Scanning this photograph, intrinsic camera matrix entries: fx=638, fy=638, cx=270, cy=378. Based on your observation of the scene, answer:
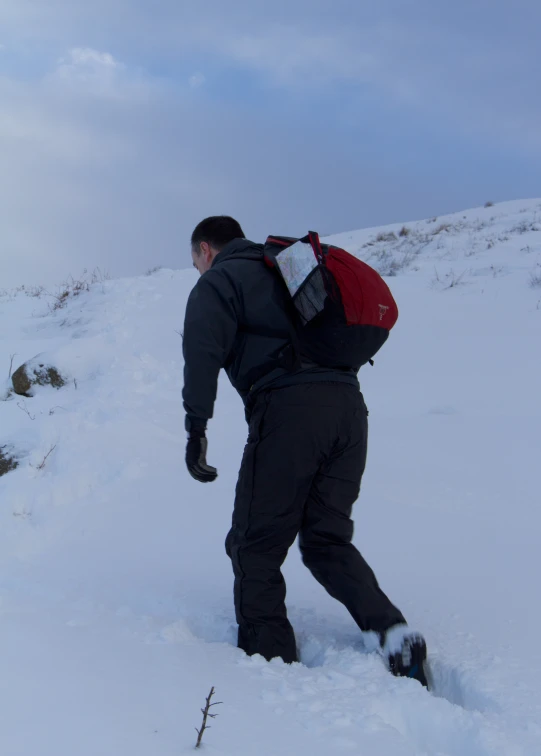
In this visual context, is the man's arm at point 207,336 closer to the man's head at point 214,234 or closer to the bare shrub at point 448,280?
the man's head at point 214,234

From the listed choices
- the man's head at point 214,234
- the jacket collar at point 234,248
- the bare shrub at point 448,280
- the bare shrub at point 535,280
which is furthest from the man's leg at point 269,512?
the bare shrub at point 448,280

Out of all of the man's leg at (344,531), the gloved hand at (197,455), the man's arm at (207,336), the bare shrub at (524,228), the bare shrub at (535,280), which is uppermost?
the bare shrub at (524,228)

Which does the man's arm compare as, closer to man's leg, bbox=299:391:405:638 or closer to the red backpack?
the red backpack

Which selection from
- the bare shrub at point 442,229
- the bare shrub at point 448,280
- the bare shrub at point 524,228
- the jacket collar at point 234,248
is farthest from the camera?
the bare shrub at point 442,229

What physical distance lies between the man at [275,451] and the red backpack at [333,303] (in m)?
0.06

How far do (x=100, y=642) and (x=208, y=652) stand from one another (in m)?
0.34

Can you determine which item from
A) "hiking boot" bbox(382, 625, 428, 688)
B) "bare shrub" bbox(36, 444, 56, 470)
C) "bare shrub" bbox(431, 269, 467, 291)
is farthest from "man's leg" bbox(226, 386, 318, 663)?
"bare shrub" bbox(431, 269, 467, 291)

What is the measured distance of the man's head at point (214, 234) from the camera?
8.43 feet

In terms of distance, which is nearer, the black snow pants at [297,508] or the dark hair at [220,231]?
the black snow pants at [297,508]

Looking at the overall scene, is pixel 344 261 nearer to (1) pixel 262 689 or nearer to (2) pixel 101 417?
(1) pixel 262 689

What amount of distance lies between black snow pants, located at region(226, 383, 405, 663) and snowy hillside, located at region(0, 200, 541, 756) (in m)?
0.18

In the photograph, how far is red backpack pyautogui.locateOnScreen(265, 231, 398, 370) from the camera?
2.16 meters

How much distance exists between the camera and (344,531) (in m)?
2.38

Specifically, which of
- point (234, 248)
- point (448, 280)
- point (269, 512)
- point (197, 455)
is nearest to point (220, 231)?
point (234, 248)
